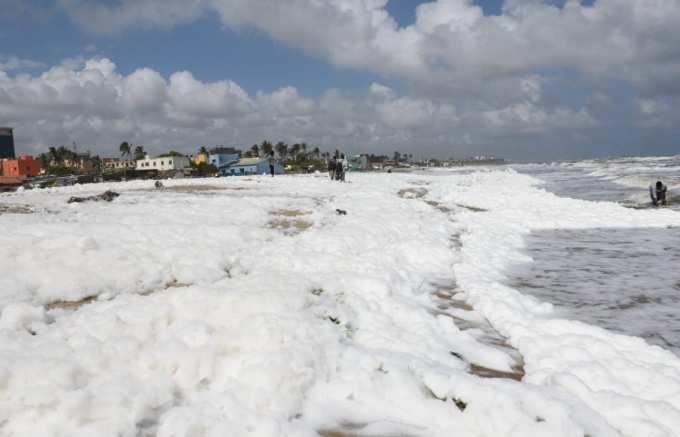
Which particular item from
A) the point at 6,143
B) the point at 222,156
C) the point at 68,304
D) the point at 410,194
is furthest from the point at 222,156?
the point at 68,304

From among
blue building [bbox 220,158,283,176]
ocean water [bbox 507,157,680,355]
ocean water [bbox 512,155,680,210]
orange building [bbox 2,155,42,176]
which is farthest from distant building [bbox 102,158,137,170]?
ocean water [bbox 507,157,680,355]

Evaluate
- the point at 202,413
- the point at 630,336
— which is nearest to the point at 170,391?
the point at 202,413

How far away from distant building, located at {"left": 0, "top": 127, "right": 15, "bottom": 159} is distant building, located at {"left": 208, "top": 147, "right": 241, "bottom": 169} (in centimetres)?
5181

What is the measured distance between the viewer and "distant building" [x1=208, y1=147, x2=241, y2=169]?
122062 millimetres

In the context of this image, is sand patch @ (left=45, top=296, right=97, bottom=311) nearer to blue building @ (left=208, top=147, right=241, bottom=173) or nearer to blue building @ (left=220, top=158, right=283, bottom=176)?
blue building @ (left=220, top=158, right=283, bottom=176)

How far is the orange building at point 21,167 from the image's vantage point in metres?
91.8

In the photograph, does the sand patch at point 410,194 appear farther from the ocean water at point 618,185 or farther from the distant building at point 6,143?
the distant building at point 6,143

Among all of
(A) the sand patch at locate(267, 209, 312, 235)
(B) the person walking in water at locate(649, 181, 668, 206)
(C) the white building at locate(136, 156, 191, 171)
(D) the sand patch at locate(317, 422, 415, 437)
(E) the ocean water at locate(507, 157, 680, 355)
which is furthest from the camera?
(C) the white building at locate(136, 156, 191, 171)

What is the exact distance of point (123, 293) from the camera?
642cm

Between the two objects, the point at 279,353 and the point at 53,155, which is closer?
the point at 279,353

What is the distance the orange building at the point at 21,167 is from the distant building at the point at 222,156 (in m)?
40.9

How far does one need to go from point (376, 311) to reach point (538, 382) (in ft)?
7.81

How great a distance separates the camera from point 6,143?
382 feet

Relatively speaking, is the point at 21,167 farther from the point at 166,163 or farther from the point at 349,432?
the point at 349,432
